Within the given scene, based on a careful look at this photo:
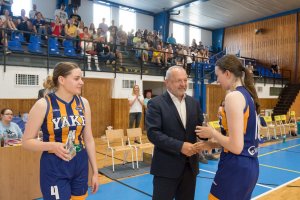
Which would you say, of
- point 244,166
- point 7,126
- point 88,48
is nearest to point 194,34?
point 88,48

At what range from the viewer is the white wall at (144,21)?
655 inches

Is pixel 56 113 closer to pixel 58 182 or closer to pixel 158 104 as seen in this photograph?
pixel 58 182

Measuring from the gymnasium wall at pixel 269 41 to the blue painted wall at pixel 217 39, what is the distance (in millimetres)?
366

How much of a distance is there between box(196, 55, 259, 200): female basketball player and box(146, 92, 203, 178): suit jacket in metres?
0.35

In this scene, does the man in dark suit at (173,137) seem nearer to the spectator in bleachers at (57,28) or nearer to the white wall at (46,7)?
the spectator in bleachers at (57,28)

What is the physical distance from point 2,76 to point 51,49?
2003 mm

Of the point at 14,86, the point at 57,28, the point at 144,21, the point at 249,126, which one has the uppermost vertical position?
the point at 144,21

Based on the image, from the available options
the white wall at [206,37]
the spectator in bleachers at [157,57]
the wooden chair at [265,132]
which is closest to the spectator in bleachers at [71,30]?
the spectator in bleachers at [157,57]

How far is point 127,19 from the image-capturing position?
53.2 ft

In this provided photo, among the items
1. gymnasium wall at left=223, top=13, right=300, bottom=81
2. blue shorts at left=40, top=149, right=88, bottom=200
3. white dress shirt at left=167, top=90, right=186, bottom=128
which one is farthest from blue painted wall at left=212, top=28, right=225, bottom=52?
blue shorts at left=40, top=149, right=88, bottom=200

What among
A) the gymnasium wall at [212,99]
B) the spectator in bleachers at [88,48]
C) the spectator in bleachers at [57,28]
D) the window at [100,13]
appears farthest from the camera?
the window at [100,13]

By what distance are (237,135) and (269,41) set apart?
18433 millimetres

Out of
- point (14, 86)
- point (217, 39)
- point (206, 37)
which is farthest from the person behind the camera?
point (217, 39)

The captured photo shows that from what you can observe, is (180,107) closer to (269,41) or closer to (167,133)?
(167,133)
